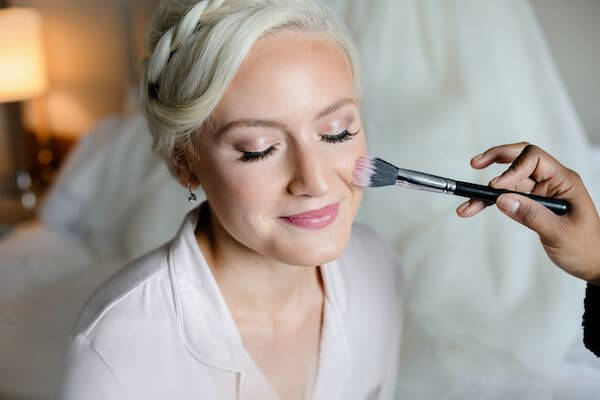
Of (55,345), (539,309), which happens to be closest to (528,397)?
(539,309)

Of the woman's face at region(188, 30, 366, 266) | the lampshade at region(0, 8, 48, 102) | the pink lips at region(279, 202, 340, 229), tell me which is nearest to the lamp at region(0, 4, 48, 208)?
the lampshade at region(0, 8, 48, 102)

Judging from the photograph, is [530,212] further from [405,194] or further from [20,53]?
[20,53]

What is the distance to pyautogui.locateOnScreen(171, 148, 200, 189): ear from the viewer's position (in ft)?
2.99

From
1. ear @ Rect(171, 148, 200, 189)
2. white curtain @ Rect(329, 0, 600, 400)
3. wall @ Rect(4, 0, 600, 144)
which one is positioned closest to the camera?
ear @ Rect(171, 148, 200, 189)

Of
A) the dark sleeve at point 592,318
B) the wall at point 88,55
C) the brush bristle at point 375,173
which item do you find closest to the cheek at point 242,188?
the brush bristle at point 375,173

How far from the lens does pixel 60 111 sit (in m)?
2.45

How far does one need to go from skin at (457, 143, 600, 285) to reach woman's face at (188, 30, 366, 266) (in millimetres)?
146

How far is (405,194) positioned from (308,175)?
58 centimetres

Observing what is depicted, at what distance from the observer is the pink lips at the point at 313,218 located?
808mm

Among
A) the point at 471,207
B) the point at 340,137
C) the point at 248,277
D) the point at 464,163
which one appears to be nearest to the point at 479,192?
the point at 471,207

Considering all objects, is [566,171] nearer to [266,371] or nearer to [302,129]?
[302,129]

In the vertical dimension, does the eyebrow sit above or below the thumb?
above

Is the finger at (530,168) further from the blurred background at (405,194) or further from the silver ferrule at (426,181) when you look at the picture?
the blurred background at (405,194)

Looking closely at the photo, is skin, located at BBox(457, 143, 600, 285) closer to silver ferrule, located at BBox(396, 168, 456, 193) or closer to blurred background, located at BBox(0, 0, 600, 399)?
silver ferrule, located at BBox(396, 168, 456, 193)
